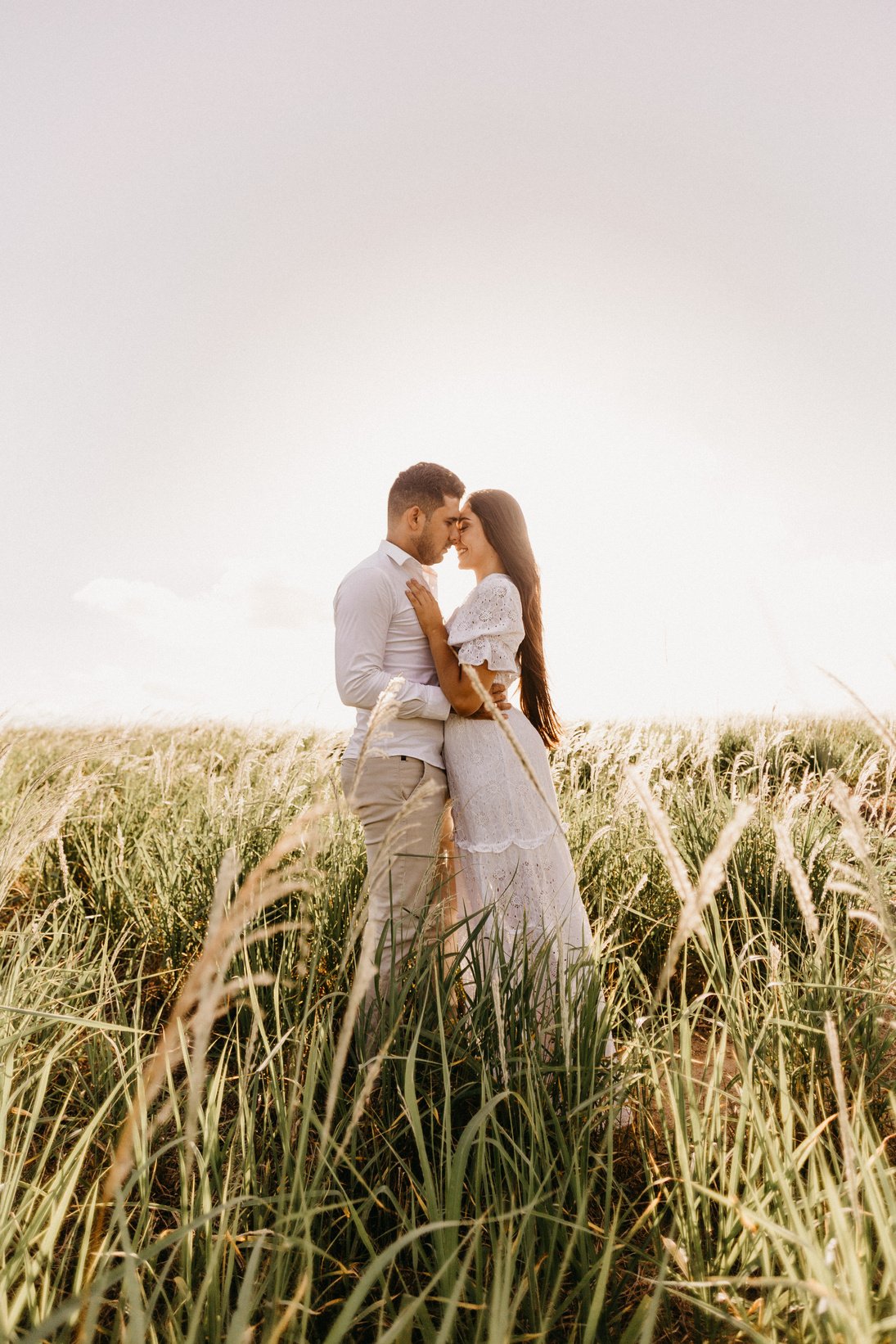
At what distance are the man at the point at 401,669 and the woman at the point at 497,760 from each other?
0.10 m

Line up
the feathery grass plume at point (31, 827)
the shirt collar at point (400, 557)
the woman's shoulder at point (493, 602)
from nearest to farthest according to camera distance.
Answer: the feathery grass plume at point (31, 827) → the woman's shoulder at point (493, 602) → the shirt collar at point (400, 557)

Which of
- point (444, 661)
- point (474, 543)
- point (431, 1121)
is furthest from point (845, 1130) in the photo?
point (474, 543)

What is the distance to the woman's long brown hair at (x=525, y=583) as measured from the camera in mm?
3631

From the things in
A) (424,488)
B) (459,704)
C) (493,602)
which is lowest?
(459,704)

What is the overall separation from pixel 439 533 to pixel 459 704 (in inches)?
35.7

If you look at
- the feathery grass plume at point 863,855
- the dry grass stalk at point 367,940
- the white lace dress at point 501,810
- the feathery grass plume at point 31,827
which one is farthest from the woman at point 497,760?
the feathery grass plume at point 863,855

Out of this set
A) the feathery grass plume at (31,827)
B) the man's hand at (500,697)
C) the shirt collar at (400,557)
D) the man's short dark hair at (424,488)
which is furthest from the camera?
the man's short dark hair at (424,488)

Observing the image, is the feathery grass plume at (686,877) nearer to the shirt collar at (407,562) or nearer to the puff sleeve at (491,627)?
the puff sleeve at (491,627)

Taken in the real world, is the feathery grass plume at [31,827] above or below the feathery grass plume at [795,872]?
below

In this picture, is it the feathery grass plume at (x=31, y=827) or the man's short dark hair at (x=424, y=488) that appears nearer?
the feathery grass plume at (x=31, y=827)

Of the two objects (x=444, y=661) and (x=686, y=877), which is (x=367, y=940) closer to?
(x=686, y=877)

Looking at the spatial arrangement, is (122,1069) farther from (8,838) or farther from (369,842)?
(369,842)

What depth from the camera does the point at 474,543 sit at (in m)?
3.65

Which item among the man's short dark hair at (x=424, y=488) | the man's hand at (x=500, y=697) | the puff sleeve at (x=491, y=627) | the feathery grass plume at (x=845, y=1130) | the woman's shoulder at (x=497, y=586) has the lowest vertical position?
the feathery grass plume at (x=845, y=1130)
